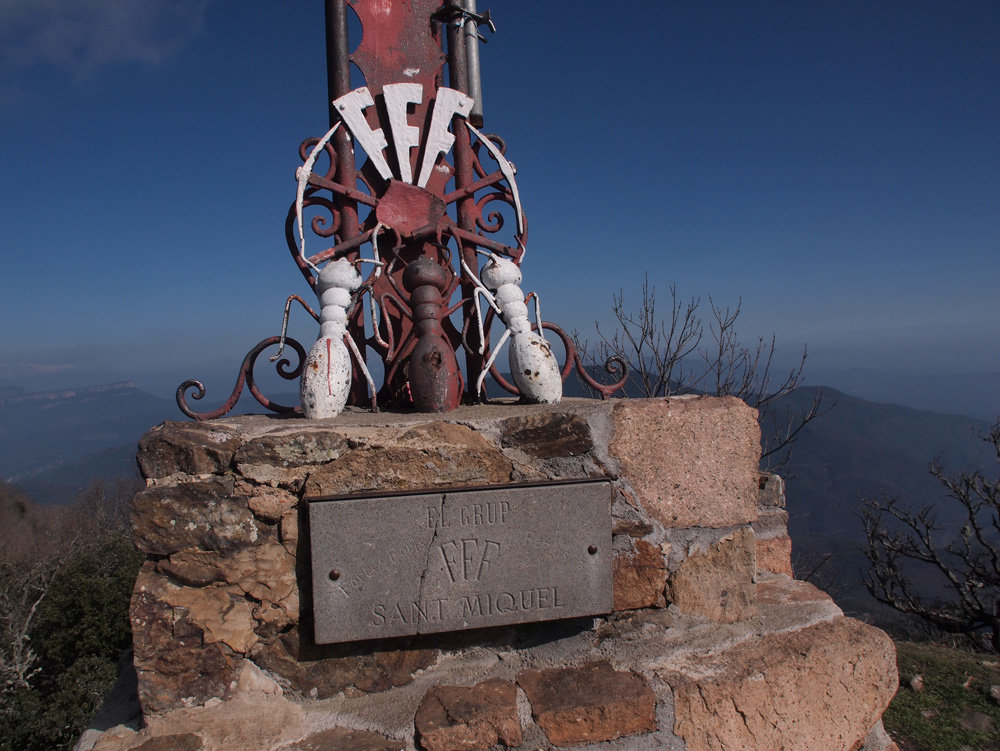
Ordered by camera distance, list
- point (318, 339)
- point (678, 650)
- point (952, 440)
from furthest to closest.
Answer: point (952, 440) < point (318, 339) < point (678, 650)

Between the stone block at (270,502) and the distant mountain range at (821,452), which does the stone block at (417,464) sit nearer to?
the stone block at (270,502)

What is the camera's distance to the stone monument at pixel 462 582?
1530 mm

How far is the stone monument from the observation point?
1530 millimetres

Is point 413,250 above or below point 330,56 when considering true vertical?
below

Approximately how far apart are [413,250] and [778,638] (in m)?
1.79

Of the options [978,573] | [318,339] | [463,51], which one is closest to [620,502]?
[318,339]

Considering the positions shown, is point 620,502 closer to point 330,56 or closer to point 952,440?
point 330,56

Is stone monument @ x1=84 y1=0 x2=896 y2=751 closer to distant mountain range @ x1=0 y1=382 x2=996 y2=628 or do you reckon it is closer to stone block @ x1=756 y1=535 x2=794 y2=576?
stone block @ x1=756 y1=535 x2=794 y2=576

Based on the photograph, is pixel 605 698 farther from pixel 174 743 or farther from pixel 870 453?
pixel 870 453

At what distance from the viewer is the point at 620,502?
5.85 ft

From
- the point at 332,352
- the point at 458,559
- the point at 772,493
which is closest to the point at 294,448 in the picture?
the point at 332,352

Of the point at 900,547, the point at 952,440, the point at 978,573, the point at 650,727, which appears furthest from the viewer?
the point at 952,440

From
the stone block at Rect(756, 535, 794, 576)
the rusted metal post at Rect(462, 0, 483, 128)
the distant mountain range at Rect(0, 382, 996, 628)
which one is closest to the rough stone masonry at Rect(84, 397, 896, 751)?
the stone block at Rect(756, 535, 794, 576)

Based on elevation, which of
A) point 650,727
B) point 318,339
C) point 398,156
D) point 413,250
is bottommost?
point 650,727
